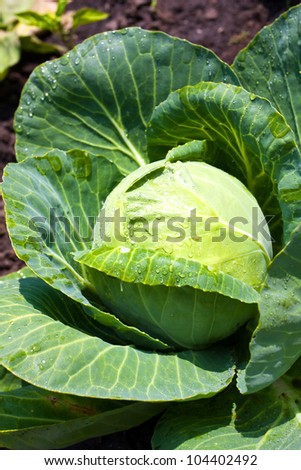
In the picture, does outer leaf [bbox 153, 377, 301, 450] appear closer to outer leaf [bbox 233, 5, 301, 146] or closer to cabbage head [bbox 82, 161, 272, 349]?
cabbage head [bbox 82, 161, 272, 349]

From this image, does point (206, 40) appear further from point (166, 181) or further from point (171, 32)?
point (166, 181)

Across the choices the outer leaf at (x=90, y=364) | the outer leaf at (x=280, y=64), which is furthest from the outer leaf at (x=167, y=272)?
the outer leaf at (x=280, y=64)

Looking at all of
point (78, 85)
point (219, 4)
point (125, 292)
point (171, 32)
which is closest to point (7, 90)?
point (171, 32)

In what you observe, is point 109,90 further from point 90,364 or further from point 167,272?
point 90,364

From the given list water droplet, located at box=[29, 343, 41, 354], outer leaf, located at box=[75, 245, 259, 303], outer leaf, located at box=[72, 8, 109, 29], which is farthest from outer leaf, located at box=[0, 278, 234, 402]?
outer leaf, located at box=[72, 8, 109, 29]

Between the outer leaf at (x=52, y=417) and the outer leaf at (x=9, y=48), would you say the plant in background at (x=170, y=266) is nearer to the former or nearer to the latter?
the outer leaf at (x=52, y=417)

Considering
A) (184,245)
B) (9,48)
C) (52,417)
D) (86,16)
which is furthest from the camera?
(9,48)

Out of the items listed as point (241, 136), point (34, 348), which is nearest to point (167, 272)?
point (34, 348)
